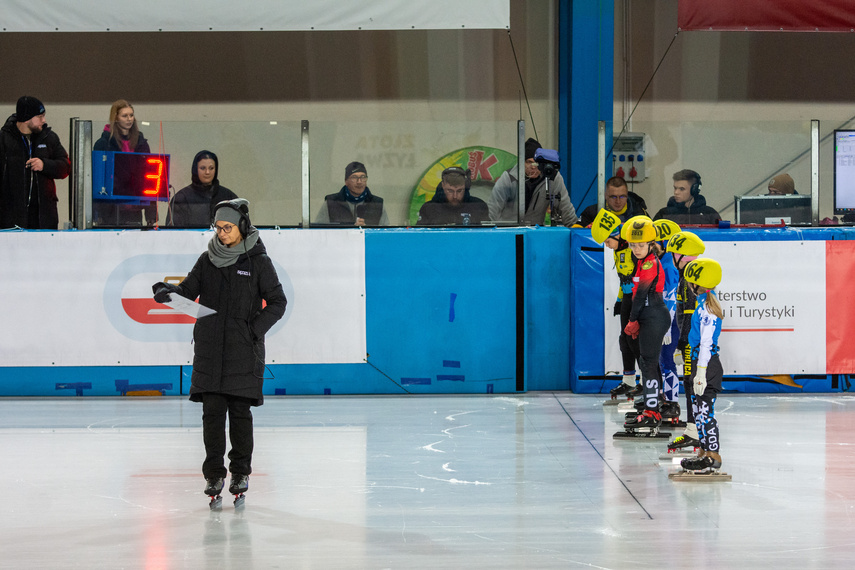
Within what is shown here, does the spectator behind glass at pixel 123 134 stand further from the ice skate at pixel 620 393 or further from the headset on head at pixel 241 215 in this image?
the ice skate at pixel 620 393

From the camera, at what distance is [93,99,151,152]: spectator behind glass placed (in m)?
9.44

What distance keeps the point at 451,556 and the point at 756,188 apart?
259 inches

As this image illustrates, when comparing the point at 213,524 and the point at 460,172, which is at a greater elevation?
the point at 460,172

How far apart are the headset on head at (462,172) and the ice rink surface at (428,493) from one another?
2410 millimetres

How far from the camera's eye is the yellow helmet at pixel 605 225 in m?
8.61

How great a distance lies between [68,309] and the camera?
378 inches

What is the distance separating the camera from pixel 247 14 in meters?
10.5

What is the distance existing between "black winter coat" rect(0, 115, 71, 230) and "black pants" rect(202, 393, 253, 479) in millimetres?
5226

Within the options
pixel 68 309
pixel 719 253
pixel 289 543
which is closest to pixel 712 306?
pixel 289 543

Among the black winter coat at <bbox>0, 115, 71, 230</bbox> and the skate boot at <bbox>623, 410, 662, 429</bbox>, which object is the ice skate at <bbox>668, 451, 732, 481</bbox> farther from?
the black winter coat at <bbox>0, 115, 71, 230</bbox>

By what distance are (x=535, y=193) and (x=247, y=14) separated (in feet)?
12.9

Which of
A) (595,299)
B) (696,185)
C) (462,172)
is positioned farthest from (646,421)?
(462,172)

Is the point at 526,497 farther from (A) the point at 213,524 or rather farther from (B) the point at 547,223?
(B) the point at 547,223

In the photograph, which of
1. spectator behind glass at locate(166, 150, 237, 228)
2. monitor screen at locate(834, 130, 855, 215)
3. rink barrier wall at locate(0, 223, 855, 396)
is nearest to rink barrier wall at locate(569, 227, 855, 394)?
rink barrier wall at locate(0, 223, 855, 396)
